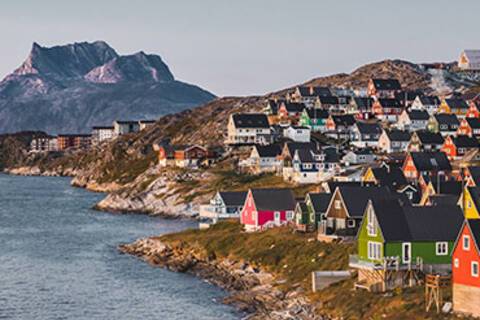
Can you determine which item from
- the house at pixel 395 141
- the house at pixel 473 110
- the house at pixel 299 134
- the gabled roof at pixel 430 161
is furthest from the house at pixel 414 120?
the gabled roof at pixel 430 161

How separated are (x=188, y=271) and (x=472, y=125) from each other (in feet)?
303

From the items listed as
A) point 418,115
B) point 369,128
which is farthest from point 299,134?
point 418,115

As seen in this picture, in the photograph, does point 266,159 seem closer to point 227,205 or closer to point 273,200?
point 227,205

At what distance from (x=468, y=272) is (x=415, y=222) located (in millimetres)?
13034

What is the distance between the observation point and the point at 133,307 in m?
80.2

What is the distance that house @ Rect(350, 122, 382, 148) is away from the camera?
18475 centimetres

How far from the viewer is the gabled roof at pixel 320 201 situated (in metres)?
98.8

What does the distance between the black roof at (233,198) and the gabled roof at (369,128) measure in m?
64.1

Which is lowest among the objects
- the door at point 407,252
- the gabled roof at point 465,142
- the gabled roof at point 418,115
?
the door at point 407,252

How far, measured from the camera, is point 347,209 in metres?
88.2

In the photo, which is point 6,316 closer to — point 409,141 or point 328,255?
point 328,255

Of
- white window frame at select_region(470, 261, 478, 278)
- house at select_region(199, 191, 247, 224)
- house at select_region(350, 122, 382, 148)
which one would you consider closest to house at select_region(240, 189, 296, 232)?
house at select_region(199, 191, 247, 224)

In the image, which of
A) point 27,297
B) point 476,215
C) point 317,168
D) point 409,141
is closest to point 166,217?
point 317,168

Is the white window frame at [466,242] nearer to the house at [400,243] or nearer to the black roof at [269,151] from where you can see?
the house at [400,243]
